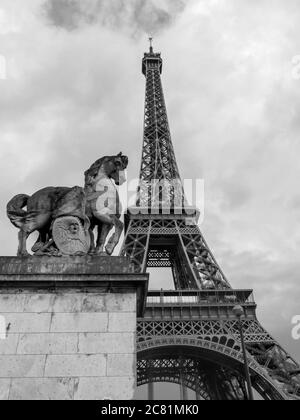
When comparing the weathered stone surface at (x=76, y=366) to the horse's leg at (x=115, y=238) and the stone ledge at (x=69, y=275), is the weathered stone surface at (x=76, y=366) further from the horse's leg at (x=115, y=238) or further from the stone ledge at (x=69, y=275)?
the horse's leg at (x=115, y=238)

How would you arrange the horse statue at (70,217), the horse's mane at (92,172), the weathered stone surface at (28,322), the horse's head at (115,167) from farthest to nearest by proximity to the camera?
the horse's head at (115,167), the horse's mane at (92,172), the horse statue at (70,217), the weathered stone surface at (28,322)

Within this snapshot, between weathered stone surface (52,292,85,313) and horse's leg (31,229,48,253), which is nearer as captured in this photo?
weathered stone surface (52,292,85,313)

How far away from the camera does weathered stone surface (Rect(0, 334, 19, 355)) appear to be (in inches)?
243

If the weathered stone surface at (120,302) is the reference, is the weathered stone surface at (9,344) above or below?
below

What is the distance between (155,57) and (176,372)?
2117 inches

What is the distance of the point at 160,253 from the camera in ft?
150

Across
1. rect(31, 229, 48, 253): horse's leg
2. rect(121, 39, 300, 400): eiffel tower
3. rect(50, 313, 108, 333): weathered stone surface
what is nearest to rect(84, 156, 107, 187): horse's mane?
rect(31, 229, 48, 253): horse's leg

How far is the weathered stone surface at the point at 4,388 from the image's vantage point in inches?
224

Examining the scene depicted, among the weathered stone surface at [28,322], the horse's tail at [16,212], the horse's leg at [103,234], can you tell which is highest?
the horse's tail at [16,212]

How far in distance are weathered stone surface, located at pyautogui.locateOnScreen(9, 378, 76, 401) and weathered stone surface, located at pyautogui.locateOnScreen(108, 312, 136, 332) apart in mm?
1101

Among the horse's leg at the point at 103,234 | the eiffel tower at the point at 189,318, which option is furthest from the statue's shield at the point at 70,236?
the eiffel tower at the point at 189,318

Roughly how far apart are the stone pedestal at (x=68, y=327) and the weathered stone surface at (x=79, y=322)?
0.02 m

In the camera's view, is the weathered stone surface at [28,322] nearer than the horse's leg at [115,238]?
Yes

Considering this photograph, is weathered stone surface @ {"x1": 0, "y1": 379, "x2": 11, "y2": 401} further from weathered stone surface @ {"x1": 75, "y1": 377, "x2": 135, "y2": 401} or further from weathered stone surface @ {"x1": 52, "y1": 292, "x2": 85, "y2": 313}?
weathered stone surface @ {"x1": 52, "y1": 292, "x2": 85, "y2": 313}
